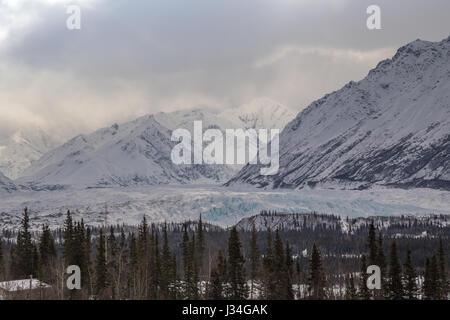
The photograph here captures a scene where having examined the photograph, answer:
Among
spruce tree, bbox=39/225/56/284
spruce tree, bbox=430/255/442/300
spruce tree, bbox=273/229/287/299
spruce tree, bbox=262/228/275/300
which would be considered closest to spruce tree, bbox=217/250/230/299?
spruce tree, bbox=262/228/275/300

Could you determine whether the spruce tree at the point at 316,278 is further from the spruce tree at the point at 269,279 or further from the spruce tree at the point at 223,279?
the spruce tree at the point at 223,279

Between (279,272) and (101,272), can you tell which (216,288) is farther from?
(101,272)

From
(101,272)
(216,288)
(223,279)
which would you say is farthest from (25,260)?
(216,288)

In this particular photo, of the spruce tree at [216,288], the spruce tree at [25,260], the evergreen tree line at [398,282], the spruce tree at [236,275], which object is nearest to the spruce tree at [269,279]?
the spruce tree at [236,275]

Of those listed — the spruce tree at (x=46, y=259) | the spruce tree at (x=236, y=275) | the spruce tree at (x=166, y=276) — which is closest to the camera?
the spruce tree at (x=236, y=275)

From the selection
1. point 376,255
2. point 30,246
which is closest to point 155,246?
point 30,246

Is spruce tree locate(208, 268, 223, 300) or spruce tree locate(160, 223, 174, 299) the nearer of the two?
spruce tree locate(208, 268, 223, 300)

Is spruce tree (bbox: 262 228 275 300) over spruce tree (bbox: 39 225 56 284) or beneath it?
beneath

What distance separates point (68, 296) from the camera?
121 meters

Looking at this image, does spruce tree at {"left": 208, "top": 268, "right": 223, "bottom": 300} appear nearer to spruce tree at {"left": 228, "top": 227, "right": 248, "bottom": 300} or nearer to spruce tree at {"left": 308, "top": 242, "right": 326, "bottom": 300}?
spruce tree at {"left": 228, "top": 227, "right": 248, "bottom": 300}

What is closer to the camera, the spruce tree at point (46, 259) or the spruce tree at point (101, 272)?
the spruce tree at point (101, 272)

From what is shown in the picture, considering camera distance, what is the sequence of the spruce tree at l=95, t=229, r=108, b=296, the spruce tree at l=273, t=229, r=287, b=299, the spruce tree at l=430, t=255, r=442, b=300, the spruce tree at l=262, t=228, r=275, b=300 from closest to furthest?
the spruce tree at l=430, t=255, r=442, b=300
the spruce tree at l=273, t=229, r=287, b=299
the spruce tree at l=95, t=229, r=108, b=296
the spruce tree at l=262, t=228, r=275, b=300
